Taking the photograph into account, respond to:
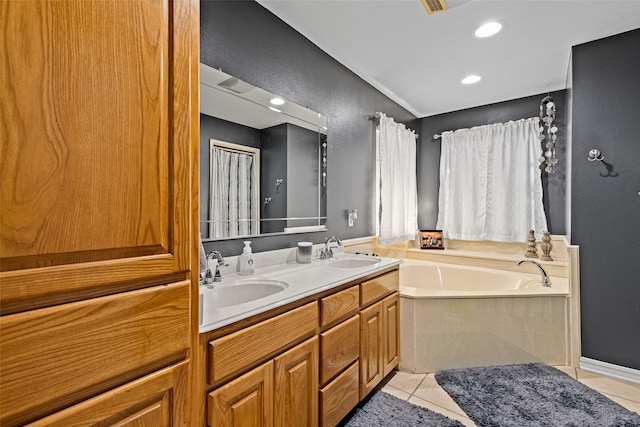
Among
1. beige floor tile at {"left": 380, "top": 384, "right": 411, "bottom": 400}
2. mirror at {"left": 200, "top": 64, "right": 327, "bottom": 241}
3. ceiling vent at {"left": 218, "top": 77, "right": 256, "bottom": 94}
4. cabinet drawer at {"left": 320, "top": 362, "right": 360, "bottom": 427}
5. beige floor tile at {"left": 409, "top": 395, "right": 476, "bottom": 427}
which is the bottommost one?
beige floor tile at {"left": 380, "top": 384, "right": 411, "bottom": 400}

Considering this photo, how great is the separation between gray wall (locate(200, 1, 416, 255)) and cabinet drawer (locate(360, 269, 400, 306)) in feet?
1.94

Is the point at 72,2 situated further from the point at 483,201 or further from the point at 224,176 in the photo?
the point at 483,201

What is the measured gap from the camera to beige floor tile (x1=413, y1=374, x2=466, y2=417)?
1.90 m

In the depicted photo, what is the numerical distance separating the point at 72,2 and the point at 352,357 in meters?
1.74

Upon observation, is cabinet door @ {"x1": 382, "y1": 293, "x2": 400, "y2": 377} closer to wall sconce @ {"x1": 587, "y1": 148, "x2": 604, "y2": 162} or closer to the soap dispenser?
the soap dispenser

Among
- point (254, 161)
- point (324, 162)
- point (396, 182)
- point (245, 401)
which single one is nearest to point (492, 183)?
point (396, 182)

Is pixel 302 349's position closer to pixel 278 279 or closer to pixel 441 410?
pixel 278 279

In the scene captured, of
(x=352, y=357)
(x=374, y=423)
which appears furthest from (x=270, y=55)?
(x=374, y=423)

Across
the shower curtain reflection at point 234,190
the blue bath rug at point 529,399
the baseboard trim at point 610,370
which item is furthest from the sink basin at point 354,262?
the baseboard trim at point 610,370

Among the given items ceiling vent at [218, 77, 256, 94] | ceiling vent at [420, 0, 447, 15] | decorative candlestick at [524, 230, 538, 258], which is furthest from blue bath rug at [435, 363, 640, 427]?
ceiling vent at [420, 0, 447, 15]

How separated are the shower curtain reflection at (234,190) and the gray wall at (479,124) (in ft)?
9.01

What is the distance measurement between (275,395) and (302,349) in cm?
21

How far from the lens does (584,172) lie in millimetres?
2346

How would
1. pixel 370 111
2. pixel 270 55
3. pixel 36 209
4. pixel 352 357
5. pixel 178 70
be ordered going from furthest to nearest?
pixel 370 111 → pixel 270 55 → pixel 352 357 → pixel 178 70 → pixel 36 209
